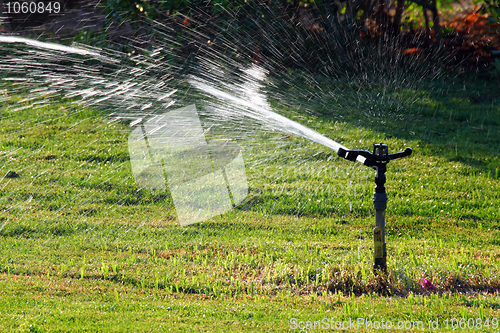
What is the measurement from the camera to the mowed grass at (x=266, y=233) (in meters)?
3.47

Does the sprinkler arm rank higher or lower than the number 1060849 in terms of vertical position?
lower

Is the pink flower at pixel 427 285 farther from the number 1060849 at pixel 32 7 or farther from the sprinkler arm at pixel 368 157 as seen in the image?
the number 1060849 at pixel 32 7

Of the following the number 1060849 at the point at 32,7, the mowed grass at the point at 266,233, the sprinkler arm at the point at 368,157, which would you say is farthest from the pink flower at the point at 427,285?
the number 1060849 at the point at 32,7

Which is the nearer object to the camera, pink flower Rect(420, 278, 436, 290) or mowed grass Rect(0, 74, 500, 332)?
mowed grass Rect(0, 74, 500, 332)

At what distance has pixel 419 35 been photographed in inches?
388

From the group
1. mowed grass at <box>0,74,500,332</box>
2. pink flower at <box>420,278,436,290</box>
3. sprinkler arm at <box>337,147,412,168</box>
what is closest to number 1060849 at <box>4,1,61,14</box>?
mowed grass at <box>0,74,500,332</box>

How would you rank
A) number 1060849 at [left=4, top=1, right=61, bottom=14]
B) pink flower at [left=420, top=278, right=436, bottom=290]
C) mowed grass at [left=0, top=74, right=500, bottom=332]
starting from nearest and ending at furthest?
1. mowed grass at [left=0, top=74, right=500, bottom=332]
2. pink flower at [left=420, top=278, right=436, bottom=290]
3. number 1060849 at [left=4, top=1, right=61, bottom=14]

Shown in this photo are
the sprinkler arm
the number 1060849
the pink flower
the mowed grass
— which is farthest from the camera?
the number 1060849

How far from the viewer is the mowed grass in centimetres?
347

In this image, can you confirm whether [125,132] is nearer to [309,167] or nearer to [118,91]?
[118,91]

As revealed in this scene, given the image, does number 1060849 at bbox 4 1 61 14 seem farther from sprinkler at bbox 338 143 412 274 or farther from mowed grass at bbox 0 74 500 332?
sprinkler at bbox 338 143 412 274

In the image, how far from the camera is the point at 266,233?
5082mm

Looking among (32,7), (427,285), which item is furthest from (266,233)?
(32,7)

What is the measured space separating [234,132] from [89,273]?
3656mm
